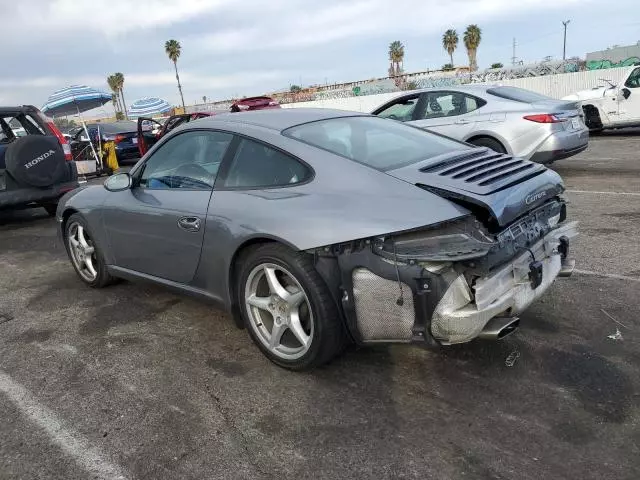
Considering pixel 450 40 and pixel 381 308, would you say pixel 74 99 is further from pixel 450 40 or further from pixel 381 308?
pixel 450 40

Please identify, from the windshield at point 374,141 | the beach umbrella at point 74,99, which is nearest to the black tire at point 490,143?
the windshield at point 374,141

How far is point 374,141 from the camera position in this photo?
355cm

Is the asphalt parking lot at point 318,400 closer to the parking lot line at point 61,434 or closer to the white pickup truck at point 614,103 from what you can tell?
the parking lot line at point 61,434

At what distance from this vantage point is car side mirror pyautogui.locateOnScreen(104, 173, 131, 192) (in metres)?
4.12

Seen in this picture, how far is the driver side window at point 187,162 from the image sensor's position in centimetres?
361

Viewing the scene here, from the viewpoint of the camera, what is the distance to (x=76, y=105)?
17.6m

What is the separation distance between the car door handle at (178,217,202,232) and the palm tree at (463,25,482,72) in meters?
56.3

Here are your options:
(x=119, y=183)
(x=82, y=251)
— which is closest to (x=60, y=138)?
(x=82, y=251)

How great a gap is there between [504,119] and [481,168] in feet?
18.1

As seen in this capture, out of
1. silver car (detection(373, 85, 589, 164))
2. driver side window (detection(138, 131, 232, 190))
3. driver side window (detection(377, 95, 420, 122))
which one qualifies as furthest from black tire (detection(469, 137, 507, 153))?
driver side window (detection(138, 131, 232, 190))

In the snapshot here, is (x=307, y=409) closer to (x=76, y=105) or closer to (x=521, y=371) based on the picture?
(x=521, y=371)

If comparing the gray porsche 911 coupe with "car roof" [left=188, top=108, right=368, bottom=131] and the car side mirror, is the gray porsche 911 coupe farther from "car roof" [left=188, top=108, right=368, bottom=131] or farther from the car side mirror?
the car side mirror

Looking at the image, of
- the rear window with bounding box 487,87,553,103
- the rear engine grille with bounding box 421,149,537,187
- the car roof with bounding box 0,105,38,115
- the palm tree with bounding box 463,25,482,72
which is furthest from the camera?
the palm tree with bounding box 463,25,482,72

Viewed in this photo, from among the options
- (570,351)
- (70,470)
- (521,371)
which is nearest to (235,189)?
(70,470)
